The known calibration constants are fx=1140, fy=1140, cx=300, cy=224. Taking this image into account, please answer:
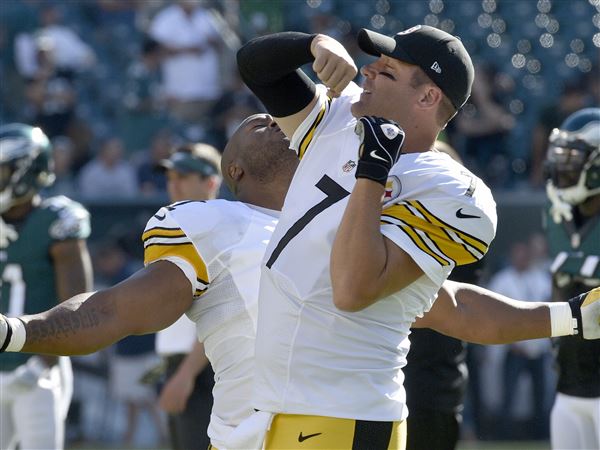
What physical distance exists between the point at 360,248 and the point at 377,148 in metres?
0.25

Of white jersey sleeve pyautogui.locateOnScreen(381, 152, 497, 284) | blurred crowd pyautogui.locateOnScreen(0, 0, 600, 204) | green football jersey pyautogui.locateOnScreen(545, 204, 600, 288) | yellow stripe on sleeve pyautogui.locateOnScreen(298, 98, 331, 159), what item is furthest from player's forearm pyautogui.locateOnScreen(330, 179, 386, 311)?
blurred crowd pyautogui.locateOnScreen(0, 0, 600, 204)

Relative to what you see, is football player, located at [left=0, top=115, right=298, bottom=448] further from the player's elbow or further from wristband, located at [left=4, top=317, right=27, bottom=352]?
the player's elbow

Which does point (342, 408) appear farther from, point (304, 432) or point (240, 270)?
point (240, 270)

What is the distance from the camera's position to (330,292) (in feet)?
9.70

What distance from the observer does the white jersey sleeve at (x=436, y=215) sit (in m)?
2.89

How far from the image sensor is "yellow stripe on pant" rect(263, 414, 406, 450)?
2914 millimetres

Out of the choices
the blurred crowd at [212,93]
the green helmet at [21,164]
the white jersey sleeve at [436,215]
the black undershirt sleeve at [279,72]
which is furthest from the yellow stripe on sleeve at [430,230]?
the blurred crowd at [212,93]

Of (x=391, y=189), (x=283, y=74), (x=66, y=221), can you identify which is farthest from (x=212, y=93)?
(x=391, y=189)

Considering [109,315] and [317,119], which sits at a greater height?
[317,119]

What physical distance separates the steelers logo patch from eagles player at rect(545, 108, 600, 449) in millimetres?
2412

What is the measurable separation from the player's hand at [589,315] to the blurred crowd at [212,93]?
21.9 feet

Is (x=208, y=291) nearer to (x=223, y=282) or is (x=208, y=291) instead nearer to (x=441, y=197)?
(x=223, y=282)

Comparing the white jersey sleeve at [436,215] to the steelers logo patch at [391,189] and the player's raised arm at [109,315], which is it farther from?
the player's raised arm at [109,315]

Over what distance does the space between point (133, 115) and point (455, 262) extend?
29.9 ft
